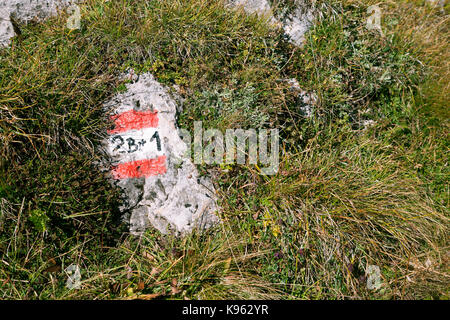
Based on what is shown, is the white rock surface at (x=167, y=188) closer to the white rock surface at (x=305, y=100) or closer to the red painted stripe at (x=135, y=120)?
the red painted stripe at (x=135, y=120)

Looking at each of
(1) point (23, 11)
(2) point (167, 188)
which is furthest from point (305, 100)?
(1) point (23, 11)

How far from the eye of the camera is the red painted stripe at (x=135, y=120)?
3.65 m

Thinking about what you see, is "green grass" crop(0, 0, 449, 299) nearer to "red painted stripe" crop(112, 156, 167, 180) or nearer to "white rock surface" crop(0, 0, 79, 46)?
"white rock surface" crop(0, 0, 79, 46)

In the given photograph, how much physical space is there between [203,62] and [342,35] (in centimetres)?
207

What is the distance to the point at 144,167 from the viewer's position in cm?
359

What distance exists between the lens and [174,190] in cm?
356

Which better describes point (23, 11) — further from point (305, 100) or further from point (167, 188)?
point (305, 100)

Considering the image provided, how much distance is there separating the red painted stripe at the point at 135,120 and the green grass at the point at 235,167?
0.18 meters

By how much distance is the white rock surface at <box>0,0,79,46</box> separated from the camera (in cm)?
381

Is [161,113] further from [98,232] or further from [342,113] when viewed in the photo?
[342,113]

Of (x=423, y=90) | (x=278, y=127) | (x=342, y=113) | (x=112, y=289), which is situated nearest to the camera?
(x=112, y=289)

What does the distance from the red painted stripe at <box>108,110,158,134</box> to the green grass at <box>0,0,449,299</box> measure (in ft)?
0.58

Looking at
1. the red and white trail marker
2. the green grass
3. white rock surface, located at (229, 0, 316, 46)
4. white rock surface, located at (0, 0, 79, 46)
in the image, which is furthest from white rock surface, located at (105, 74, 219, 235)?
white rock surface, located at (229, 0, 316, 46)
